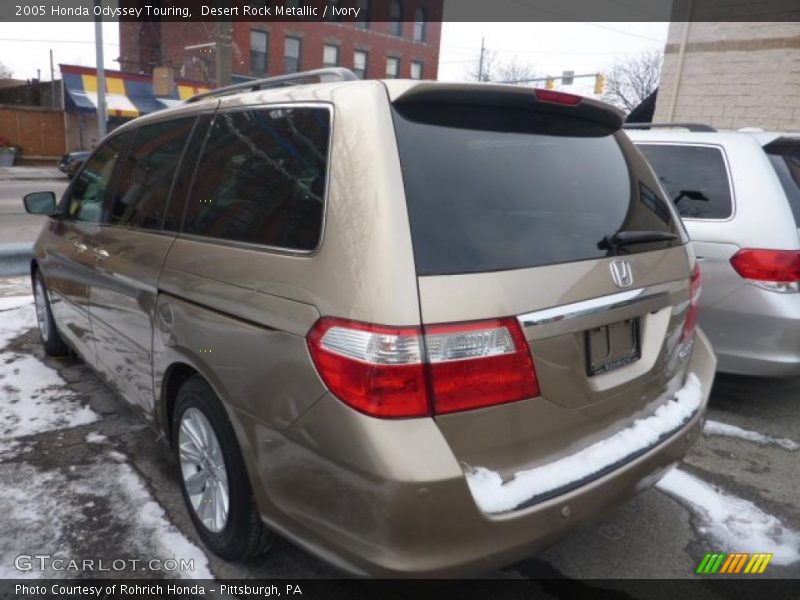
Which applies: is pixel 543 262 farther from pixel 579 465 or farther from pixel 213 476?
pixel 213 476

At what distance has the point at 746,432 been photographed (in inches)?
148

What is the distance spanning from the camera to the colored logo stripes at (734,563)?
2504mm

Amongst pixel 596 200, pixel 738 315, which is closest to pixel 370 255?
pixel 596 200

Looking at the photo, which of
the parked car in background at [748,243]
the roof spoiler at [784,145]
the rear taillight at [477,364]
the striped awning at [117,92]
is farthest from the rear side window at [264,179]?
the striped awning at [117,92]

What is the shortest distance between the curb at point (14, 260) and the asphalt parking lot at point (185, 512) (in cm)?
401

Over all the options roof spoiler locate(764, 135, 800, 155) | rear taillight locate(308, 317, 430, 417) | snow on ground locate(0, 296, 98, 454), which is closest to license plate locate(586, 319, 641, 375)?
rear taillight locate(308, 317, 430, 417)

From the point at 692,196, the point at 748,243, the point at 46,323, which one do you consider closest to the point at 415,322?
the point at 748,243

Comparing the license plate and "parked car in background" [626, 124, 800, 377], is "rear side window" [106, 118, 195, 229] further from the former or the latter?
"parked car in background" [626, 124, 800, 377]

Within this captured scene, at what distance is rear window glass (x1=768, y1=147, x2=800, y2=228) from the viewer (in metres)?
3.83

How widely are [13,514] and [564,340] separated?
8.48 feet

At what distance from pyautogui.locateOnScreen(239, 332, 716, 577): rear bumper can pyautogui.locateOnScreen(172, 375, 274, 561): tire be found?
1.05 ft

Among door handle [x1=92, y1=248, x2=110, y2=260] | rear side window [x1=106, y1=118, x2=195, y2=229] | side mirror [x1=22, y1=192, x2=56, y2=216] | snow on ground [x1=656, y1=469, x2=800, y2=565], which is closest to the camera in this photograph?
snow on ground [x1=656, y1=469, x2=800, y2=565]

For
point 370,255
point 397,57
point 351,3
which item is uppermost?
point 351,3

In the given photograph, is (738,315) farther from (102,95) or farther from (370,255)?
(102,95)
